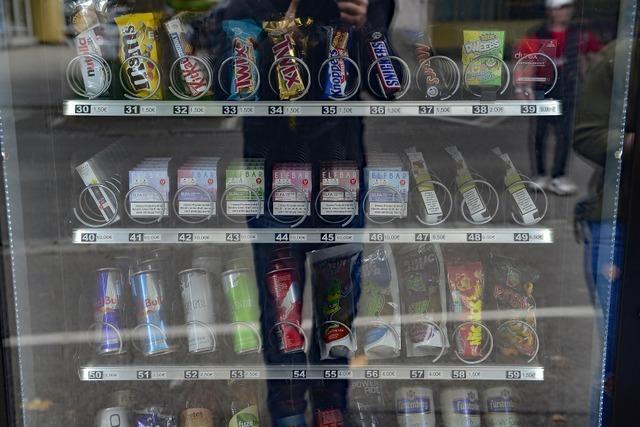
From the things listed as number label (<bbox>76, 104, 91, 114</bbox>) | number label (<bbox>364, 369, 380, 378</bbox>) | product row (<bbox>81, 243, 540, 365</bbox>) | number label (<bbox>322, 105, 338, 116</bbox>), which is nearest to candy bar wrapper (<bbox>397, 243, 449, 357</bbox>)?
product row (<bbox>81, 243, 540, 365</bbox>)

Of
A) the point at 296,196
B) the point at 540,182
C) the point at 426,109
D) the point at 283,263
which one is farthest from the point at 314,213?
the point at 540,182

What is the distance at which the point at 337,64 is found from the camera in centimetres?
169

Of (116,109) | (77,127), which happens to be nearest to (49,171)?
(77,127)

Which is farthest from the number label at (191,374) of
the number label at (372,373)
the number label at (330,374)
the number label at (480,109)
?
the number label at (480,109)

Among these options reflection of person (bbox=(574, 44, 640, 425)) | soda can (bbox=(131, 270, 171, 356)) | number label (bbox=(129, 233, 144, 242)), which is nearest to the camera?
reflection of person (bbox=(574, 44, 640, 425))

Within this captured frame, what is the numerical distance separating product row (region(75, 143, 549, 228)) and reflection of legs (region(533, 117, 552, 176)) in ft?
0.18

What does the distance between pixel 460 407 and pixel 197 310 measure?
0.76m

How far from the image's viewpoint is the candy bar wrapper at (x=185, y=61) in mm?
1694

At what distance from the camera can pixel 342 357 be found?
5.93 ft

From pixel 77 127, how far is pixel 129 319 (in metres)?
0.53

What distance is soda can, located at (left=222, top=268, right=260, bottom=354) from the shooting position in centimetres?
180

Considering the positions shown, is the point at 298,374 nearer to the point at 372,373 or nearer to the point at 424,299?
the point at 372,373

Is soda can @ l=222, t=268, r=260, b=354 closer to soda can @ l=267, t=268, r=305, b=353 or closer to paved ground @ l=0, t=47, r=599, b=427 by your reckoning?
soda can @ l=267, t=268, r=305, b=353

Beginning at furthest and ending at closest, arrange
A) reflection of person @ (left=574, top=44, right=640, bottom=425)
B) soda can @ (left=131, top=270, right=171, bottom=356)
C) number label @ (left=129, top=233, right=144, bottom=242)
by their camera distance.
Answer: soda can @ (left=131, top=270, right=171, bottom=356)
number label @ (left=129, top=233, right=144, bottom=242)
reflection of person @ (left=574, top=44, right=640, bottom=425)
